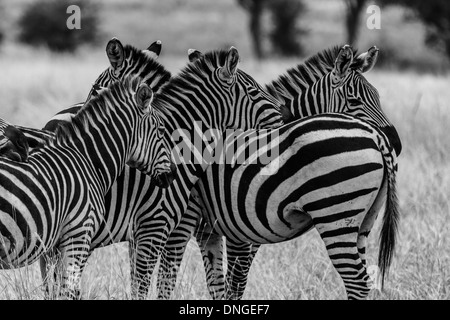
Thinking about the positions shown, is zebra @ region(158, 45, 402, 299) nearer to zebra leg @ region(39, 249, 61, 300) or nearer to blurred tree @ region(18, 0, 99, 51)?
zebra leg @ region(39, 249, 61, 300)

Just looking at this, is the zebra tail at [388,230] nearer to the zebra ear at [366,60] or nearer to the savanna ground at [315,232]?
the savanna ground at [315,232]

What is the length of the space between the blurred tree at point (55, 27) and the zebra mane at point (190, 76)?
124 feet

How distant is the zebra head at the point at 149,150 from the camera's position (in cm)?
489

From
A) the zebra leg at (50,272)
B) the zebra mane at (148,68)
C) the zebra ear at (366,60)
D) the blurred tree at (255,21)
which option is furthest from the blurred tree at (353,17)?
the zebra leg at (50,272)

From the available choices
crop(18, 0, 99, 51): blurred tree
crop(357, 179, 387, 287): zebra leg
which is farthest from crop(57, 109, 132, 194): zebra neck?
crop(18, 0, 99, 51): blurred tree

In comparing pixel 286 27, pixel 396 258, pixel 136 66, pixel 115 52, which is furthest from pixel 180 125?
pixel 286 27

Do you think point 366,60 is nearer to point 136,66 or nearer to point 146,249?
point 136,66

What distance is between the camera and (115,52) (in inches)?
218

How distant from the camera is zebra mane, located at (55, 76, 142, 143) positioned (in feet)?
15.6

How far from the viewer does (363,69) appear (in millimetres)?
6094

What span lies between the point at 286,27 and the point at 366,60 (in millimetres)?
43244
